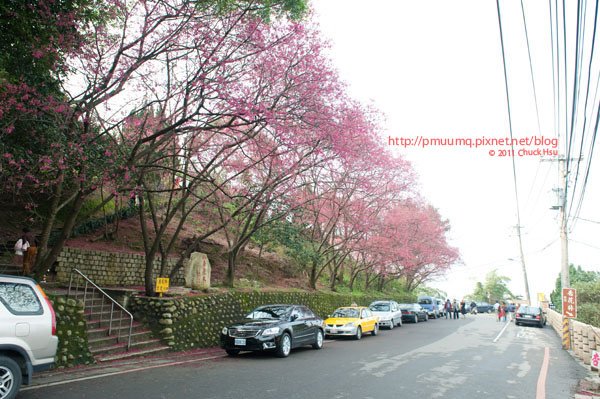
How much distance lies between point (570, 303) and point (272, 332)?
12.6 metres

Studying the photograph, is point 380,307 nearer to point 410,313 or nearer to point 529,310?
point 410,313

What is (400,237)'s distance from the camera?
98.6ft

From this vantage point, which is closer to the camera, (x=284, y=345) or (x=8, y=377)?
(x=8, y=377)

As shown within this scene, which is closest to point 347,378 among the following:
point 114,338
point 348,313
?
point 114,338

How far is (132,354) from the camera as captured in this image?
10945 millimetres

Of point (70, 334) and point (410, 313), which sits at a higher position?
point (70, 334)

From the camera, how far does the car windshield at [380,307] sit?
25938mm

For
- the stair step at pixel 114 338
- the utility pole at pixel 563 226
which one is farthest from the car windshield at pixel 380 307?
the stair step at pixel 114 338

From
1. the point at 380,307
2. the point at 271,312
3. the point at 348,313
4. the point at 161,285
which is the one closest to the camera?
the point at 161,285

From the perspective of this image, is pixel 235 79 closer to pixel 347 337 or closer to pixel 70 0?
pixel 70 0

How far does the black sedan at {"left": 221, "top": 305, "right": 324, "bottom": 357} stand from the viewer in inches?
459

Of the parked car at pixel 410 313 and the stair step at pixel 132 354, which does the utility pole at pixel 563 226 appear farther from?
the stair step at pixel 132 354

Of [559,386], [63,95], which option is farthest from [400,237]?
[63,95]

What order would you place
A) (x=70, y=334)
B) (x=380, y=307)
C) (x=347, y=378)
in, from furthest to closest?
(x=380, y=307), (x=70, y=334), (x=347, y=378)
